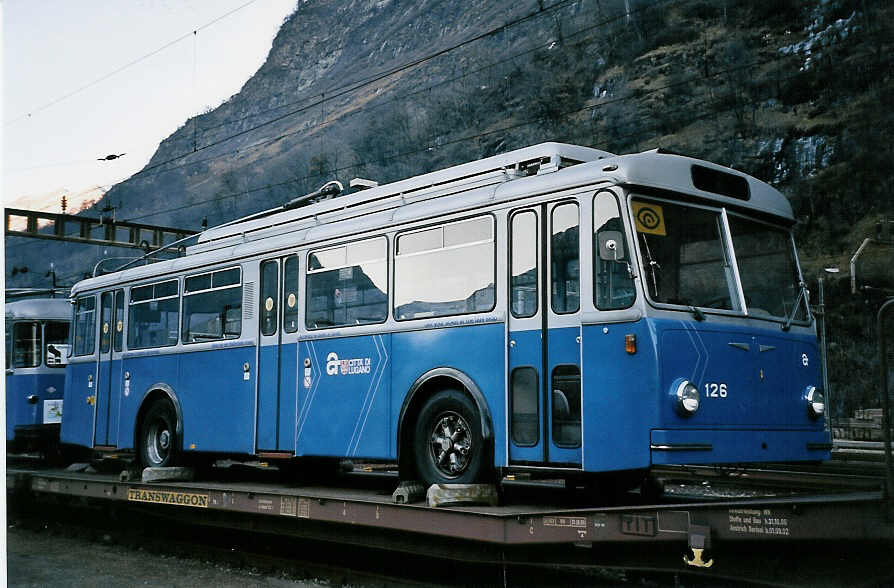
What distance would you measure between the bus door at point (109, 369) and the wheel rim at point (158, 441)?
0.86 meters

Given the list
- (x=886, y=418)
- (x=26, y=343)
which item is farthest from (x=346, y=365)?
(x=26, y=343)

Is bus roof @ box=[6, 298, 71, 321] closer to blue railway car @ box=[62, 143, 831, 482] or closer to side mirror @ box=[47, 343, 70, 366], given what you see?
side mirror @ box=[47, 343, 70, 366]

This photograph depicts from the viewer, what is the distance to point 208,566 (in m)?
10.3

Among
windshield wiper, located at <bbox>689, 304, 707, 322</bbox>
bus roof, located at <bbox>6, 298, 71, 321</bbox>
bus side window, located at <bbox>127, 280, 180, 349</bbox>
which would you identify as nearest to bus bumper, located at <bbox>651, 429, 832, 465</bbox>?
windshield wiper, located at <bbox>689, 304, 707, 322</bbox>

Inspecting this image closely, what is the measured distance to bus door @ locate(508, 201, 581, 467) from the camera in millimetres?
7691

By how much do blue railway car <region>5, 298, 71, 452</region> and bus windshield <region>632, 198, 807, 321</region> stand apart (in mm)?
14434

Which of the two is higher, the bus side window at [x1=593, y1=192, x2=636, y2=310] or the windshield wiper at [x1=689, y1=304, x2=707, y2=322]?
the bus side window at [x1=593, y1=192, x2=636, y2=310]

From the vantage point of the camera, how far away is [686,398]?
23.6 feet

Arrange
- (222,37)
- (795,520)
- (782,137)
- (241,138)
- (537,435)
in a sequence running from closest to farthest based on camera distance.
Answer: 1. (795,520)
2. (537,435)
3. (222,37)
4. (782,137)
5. (241,138)

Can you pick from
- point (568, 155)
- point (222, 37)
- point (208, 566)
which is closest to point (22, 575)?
point (208, 566)

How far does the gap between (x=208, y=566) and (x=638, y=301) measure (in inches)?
224

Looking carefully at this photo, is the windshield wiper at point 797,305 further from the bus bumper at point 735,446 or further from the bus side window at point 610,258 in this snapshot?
the bus side window at point 610,258

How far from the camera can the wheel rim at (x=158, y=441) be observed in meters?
12.6

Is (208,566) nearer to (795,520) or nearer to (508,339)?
(508,339)
